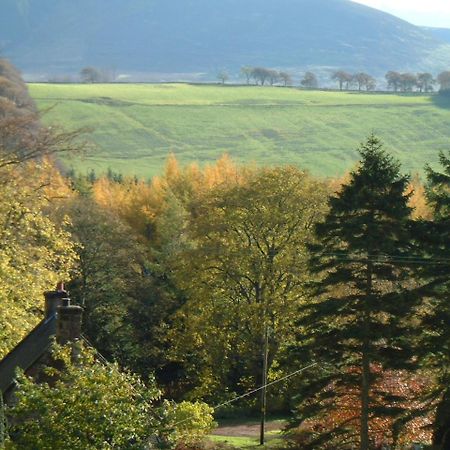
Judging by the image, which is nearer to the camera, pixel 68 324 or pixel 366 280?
pixel 68 324

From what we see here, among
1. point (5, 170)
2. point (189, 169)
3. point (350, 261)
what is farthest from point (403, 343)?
point (189, 169)

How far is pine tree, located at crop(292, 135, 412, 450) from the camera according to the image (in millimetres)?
26906

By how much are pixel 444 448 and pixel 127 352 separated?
27081mm

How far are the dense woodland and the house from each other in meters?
0.71

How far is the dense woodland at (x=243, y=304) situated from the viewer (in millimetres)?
19250

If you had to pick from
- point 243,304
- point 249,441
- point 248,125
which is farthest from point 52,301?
point 248,125

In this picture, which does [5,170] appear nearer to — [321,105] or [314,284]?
[314,284]

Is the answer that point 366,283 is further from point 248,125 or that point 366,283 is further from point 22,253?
point 248,125

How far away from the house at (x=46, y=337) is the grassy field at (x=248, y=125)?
383ft

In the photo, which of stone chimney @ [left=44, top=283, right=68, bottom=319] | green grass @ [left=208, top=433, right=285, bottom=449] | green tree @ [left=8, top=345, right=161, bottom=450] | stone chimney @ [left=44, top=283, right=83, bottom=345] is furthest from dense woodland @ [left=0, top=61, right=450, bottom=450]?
stone chimney @ [left=44, top=283, right=68, bottom=319]

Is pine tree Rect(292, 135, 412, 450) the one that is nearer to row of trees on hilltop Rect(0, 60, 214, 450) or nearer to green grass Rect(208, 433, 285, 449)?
row of trees on hilltop Rect(0, 60, 214, 450)

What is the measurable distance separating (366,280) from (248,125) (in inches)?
5854

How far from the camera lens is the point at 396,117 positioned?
174 m

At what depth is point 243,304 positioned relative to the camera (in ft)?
154
